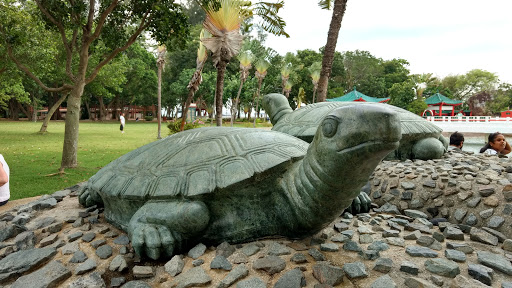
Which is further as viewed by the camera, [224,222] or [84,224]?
[84,224]

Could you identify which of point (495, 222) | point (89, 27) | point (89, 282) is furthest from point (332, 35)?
point (89, 282)

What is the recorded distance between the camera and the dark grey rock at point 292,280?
1530 mm

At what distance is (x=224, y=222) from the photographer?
6.58ft

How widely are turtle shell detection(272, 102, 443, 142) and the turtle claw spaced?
271 cm

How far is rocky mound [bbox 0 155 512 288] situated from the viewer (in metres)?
1.61

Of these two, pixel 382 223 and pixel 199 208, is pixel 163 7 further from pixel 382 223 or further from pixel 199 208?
pixel 382 223

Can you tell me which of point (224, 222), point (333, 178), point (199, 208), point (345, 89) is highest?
point (345, 89)

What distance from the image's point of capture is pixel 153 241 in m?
1.85

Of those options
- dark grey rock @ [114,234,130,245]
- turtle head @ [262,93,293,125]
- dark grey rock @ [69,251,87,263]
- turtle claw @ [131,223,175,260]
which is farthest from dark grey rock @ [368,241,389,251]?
turtle head @ [262,93,293,125]

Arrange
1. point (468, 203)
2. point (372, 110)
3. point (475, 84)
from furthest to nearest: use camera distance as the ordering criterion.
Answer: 1. point (475, 84)
2. point (468, 203)
3. point (372, 110)

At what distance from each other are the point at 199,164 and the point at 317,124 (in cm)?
258

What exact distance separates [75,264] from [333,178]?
1.93 m

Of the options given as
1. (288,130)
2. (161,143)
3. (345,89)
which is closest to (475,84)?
(345,89)

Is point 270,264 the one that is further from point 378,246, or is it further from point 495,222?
point 495,222
